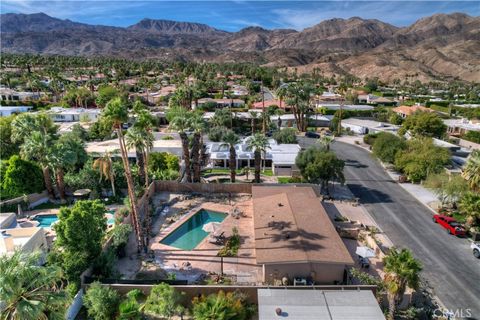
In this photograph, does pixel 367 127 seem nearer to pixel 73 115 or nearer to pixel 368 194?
pixel 368 194

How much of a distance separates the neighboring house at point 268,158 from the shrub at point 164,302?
25.7 metres

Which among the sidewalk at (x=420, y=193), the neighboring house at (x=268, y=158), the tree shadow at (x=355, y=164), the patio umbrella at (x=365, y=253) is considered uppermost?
the neighboring house at (x=268, y=158)

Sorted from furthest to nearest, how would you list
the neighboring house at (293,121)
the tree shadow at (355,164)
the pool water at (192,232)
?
the neighboring house at (293,121) < the tree shadow at (355,164) < the pool water at (192,232)

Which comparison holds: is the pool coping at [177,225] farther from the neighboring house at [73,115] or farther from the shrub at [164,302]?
the neighboring house at [73,115]

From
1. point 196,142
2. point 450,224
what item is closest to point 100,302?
point 196,142

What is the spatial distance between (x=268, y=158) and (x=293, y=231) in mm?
21868

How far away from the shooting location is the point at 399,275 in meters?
17.7

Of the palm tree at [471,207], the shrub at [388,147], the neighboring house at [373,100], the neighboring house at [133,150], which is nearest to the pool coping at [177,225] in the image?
the neighboring house at [133,150]

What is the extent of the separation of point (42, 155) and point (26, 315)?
78.3 ft

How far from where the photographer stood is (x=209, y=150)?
4944 centimetres

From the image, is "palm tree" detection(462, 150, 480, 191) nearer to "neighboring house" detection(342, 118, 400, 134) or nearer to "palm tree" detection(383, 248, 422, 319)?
"palm tree" detection(383, 248, 422, 319)

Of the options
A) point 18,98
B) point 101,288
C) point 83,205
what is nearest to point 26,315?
point 101,288

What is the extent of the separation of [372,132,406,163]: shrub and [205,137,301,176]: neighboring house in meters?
10.6

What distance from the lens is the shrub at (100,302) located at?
18.1m
